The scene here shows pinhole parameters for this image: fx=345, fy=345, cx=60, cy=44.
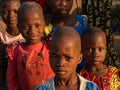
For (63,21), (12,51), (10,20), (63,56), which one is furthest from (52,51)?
(10,20)

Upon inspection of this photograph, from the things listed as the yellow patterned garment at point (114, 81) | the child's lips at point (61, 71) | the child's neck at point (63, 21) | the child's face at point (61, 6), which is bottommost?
the yellow patterned garment at point (114, 81)

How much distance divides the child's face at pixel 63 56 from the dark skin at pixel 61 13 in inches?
35.9

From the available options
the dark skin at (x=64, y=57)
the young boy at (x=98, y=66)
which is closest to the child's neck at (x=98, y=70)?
the young boy at (x=98, y=66)

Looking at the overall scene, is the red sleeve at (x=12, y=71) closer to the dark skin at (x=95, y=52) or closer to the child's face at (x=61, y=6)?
the child's face at (x=61, y=6)

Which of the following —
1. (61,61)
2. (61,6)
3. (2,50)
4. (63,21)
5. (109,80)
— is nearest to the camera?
(61,61)

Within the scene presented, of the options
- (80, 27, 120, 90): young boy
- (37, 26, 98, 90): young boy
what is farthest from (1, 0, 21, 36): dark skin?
(37, 26, 98, 90): young boy

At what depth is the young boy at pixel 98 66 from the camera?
2.97 meters

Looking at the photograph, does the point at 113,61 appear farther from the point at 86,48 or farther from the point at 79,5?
the point at 86,48

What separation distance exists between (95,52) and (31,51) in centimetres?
61

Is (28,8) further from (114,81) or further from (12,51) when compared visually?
(114,81)

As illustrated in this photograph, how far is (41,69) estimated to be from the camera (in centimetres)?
320

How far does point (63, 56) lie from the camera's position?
2.45 m

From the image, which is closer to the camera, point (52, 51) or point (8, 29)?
point (52, 51)

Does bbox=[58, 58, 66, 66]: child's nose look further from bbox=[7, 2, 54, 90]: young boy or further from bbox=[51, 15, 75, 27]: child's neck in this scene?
bbox=[51, 15, 75, 27]: child's neck
